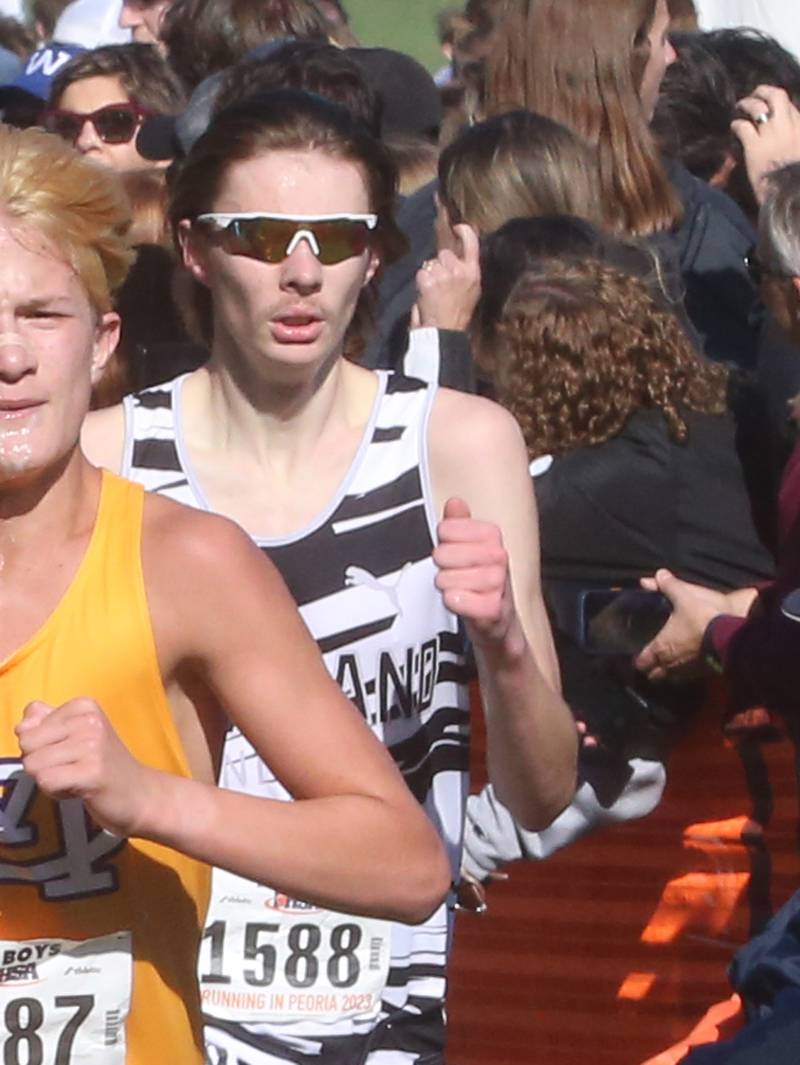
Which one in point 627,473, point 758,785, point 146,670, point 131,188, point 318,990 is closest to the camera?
point 146,670

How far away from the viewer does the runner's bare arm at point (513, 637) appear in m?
3.14

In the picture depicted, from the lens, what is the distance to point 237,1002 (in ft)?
11.9

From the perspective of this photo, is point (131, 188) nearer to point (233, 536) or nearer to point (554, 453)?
point (554, 453)

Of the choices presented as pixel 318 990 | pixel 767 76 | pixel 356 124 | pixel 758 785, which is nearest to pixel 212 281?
pixel 356 124

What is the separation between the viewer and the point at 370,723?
3.47m

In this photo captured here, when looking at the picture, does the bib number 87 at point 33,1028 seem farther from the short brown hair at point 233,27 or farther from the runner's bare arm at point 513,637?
the short brown hair at point 233,27

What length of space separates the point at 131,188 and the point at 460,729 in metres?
2.02

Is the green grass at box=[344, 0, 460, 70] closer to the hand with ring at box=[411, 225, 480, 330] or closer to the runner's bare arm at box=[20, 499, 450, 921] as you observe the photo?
the hand with ring at box=[411, 225, 480, 330]

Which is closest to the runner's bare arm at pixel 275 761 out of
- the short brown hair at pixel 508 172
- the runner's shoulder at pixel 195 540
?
the runner's shoulder at pixel 195 540

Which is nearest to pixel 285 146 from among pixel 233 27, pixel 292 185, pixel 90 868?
pixel 292 185

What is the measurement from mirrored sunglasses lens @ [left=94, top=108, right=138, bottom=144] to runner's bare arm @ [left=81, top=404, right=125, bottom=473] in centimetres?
234

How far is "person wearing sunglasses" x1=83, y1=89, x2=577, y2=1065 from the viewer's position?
11.4 feet

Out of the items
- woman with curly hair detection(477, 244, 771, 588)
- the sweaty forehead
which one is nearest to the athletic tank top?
the sweaty forehead

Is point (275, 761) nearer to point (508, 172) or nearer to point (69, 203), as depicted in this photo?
point (69, 203)
